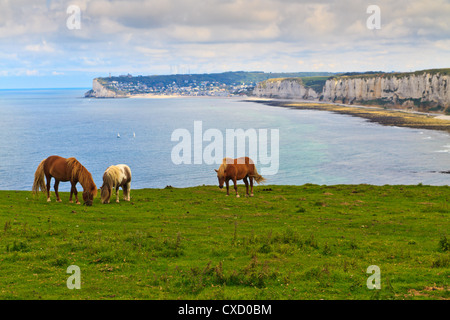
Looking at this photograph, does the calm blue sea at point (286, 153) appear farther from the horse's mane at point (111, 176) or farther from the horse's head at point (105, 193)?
the horse's mane at point (111, 176)

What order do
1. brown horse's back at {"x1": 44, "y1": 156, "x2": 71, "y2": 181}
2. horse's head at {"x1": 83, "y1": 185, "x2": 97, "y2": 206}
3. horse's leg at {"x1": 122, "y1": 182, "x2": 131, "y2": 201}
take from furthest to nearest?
horse's leg at {"x1": 122, "y1": 182, "x2": 131, "y2": 201}
brown horse's back at {"x1": 44, "y1": 156, "x2": 71, "y2": 181}
horse's head at {"x1": 83, "y1": 185, "x2": 97, "y2": 206}

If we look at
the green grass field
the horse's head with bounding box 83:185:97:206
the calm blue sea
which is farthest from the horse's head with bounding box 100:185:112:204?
the calm blue sea

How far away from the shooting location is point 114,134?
146000 mm

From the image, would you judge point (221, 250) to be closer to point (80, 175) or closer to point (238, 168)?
point (80, 175)

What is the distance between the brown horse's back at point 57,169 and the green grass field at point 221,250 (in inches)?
70.4

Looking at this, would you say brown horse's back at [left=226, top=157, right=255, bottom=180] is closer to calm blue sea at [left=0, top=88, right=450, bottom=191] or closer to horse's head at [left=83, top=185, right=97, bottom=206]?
horse's head at [left=83, top=185, right=97, bottom=206]

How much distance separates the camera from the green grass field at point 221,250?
11992mm

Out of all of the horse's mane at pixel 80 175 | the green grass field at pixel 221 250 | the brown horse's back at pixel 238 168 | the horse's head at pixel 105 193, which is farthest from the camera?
the brown horse's back at pixel 238 168

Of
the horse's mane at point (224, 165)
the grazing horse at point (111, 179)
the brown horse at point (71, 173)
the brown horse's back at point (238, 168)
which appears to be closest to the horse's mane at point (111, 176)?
the grazing horse at point (111, 179)

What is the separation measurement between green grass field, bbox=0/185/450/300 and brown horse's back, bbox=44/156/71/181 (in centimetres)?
179

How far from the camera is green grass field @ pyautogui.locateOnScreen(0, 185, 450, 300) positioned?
12.0 meters

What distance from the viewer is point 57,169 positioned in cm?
2597

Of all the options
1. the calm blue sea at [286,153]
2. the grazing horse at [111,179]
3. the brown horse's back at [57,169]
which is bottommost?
the calm blue sea at [286,153]
